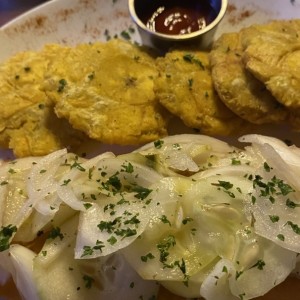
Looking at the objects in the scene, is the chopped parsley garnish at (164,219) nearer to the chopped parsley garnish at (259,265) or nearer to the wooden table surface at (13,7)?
the chopped parsley garnish at (259,265)

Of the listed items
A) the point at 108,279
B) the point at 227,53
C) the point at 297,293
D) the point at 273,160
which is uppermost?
the point at 227,53

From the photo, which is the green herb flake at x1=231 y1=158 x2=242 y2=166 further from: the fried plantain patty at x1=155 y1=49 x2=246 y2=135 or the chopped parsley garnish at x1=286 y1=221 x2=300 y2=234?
the chopped parsley garnish at x1=286 y1=221 x2=300 y2=234

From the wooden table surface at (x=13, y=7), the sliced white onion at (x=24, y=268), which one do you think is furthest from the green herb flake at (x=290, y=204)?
the wooden table surface at (x=13, y=7)

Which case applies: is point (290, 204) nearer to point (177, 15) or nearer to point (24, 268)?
point (24, 268)

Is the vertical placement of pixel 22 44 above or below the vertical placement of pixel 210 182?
above

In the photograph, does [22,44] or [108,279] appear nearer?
[108,279]

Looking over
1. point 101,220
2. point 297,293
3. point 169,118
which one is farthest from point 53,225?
point 297,293

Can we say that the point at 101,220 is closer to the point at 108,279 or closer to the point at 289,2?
the point at 108,279
